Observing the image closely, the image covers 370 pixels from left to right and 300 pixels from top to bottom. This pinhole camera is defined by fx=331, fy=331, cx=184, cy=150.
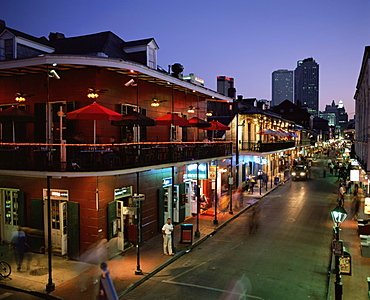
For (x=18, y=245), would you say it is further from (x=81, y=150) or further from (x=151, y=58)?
(x=151, y=58)

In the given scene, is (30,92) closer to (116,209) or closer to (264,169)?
(116,209)

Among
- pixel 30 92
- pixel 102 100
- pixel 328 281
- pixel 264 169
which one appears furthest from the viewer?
pixel 264 169

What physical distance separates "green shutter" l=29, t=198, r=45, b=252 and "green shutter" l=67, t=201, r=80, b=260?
1510 millimetres

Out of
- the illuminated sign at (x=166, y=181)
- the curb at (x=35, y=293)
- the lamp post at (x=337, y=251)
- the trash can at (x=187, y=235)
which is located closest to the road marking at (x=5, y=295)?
the curb at (x=35, y=293)

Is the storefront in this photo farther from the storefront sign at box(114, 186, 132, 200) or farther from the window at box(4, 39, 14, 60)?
the window at box(4, 39, 14, 60)

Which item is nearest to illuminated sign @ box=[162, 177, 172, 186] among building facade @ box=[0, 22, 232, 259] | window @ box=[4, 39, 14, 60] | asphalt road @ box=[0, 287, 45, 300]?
building facade @ box=[0, 22, 232, 259]

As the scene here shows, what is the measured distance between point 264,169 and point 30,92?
107 feet

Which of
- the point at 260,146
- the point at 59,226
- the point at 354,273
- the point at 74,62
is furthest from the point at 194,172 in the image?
the point at 260,146

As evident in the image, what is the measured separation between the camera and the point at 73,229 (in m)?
13.2

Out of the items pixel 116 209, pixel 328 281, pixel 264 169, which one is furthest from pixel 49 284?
pixel 264 169

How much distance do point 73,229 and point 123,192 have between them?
256 cm

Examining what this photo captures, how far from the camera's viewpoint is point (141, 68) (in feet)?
43.4

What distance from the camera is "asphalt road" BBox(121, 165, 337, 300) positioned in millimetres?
10547

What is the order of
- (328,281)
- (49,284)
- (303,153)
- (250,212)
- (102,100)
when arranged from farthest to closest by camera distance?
1. (303,153)
2. (250,212)
3. (102,100)
4. (328,281)
5. (49,284)
